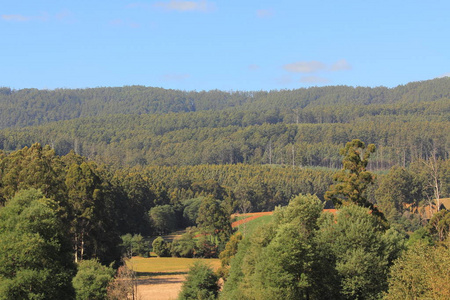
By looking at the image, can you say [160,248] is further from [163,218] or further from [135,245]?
[163,218]

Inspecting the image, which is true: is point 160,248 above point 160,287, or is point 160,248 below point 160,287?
below

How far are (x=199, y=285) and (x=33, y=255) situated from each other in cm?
1839

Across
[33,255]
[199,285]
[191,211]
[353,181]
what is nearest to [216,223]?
[191,211]

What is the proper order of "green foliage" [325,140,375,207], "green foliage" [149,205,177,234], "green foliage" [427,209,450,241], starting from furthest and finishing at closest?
"green foliage" [149,205,177,234]
"green foliage" [427,209,450,241]
"green foliage" [325,140,375,207]

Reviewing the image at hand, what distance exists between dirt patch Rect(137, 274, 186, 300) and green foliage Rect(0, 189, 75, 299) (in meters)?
16.4

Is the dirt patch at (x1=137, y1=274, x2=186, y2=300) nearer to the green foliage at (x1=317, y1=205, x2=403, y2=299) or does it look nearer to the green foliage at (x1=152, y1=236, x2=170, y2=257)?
the green foliage at (x1=317, y1=205, x2=403, y2=299)

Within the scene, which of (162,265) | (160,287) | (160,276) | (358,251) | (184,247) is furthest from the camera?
(184,247)

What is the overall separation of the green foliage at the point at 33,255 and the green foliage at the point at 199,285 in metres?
14.1

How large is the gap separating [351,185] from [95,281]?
23123mm

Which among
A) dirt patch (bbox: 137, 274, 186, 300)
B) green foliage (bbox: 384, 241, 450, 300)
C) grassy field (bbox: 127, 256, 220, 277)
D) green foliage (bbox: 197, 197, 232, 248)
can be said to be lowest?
grassy field (bbox: 127, 256, 220, 277)

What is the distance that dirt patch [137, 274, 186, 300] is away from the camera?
55.0 m

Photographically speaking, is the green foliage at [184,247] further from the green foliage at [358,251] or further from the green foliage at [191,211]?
the green foliage at [358,251]

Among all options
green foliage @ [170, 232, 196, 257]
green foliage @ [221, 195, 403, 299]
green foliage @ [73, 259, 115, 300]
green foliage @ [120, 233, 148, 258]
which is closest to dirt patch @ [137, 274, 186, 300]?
green foliage @ [73, 259, 115, 300]

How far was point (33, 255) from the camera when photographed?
113 ft
